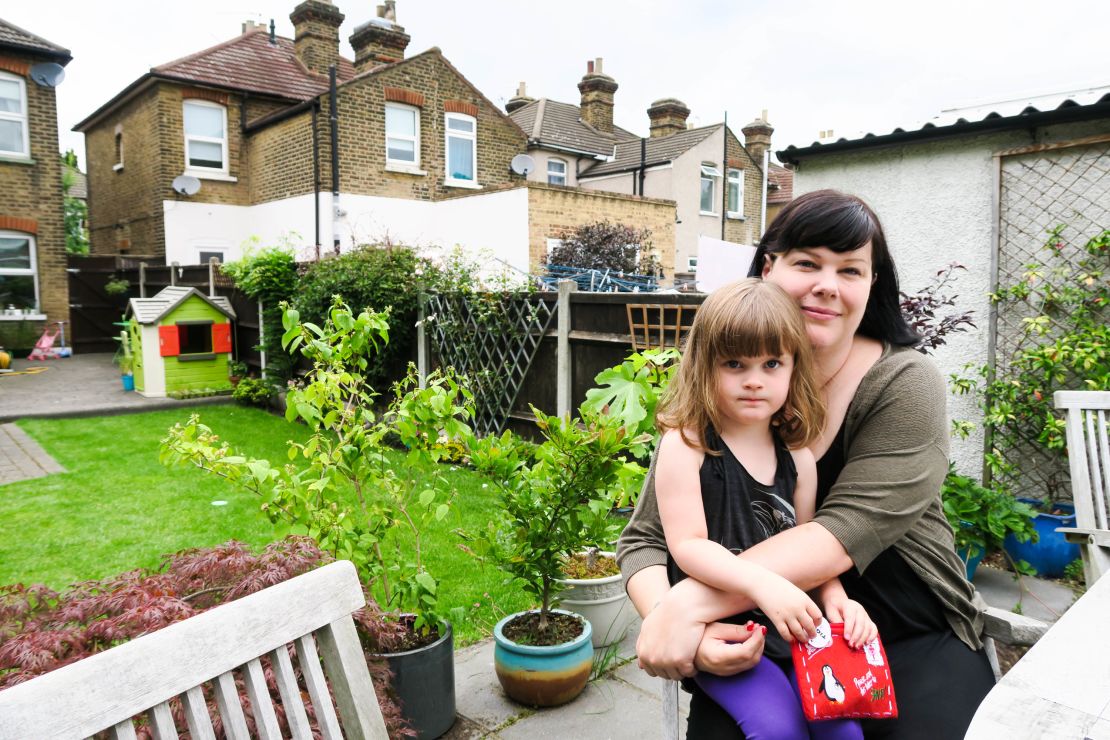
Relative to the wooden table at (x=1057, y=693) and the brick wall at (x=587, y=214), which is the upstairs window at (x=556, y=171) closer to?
the brick wall at (x=587, y=214)

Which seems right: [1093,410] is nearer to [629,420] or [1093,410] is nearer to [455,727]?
[629,420]

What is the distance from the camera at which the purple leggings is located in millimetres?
1391

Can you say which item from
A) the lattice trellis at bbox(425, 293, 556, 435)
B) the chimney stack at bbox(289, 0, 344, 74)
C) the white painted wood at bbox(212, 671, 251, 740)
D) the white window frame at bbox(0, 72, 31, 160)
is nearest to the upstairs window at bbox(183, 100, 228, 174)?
the chimney stack at bbox(289, 0, 344, 74)

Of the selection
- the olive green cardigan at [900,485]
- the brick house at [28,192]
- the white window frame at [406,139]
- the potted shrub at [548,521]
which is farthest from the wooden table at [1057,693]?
the brick house at [28,192]

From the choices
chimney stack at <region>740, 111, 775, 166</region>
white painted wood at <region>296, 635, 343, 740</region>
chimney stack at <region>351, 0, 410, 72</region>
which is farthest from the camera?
chimney stack at <region>740, 111, 775, 166</region>

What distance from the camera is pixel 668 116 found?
24.5m

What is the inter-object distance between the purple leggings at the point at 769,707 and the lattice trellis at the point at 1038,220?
13.3 ft

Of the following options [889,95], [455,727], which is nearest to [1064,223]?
[889,95]

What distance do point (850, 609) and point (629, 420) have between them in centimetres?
143

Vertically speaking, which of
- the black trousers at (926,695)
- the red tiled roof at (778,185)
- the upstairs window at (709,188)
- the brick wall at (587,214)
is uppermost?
the red tiled roof at (778,185)

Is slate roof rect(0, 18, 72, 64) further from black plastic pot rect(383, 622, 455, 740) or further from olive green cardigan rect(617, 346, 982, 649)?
olive green cardigan rect(617, 346, 982, 649)

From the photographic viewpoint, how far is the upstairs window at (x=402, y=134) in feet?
54.6

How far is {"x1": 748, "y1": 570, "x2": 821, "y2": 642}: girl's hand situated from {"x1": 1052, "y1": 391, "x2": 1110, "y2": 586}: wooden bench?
165 cm

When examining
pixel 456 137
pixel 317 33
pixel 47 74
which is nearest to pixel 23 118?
pixel 47 74
